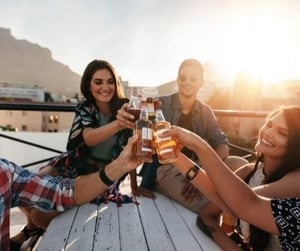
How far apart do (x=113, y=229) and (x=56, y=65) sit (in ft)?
497

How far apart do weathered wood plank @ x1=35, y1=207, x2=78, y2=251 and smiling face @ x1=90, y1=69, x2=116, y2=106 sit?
1088mm

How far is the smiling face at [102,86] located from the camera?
9.39ft

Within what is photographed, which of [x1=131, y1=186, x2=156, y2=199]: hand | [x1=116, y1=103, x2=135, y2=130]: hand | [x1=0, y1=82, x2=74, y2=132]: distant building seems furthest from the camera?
[x1=0, y1=82, x2=74, y2=132]: distant building

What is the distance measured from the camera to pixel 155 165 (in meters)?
2.79

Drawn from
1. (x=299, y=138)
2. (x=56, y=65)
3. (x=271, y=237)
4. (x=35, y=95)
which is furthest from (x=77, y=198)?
(x=56, y=65)

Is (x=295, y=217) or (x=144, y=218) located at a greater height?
(x=295, y=217)

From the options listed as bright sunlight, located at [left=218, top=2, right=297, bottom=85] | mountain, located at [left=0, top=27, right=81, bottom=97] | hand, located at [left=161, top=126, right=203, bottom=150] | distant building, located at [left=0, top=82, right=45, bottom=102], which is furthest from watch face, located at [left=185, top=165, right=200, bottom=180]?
mountain, located at [left=0, top=27, right=81, bottom=97]

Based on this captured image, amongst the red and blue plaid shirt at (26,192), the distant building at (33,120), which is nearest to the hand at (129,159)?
the red and blue plaid shirt at (26,192)

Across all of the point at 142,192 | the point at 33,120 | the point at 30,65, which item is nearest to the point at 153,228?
the point at 142,192

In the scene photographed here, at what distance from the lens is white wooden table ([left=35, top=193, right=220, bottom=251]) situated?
1.59m

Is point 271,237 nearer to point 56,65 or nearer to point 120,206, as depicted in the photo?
point 120,206

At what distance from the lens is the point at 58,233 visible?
1.70 metres

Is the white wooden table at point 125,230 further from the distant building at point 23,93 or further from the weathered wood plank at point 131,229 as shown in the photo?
the distant building at point 23,93

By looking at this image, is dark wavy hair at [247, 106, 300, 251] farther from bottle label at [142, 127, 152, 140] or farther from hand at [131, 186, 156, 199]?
hand at [131, 186, 156, 199]
